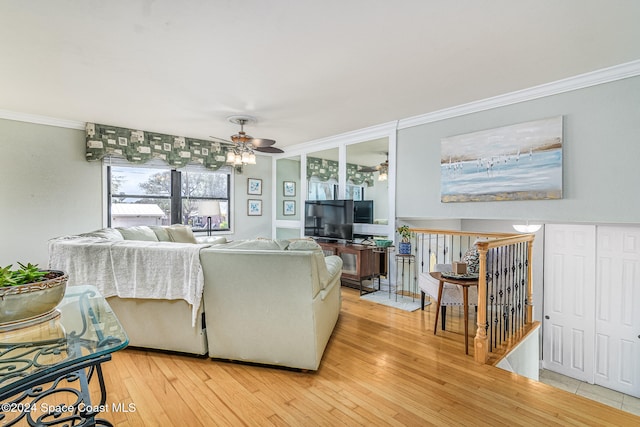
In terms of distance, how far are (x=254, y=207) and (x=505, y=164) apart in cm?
481

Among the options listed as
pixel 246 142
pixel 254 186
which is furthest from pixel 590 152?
pixel 254 186

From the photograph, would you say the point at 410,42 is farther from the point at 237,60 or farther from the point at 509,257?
the point at 509,257

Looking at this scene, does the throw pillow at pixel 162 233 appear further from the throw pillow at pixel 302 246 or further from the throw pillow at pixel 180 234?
the throw pillow at pixel 302 246

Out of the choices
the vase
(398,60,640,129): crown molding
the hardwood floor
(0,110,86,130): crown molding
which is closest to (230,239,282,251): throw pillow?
the hardwood floor

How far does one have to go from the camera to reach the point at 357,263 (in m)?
4.59

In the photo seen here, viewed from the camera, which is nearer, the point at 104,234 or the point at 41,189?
the point at 104,234

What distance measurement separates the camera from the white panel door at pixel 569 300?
327cm

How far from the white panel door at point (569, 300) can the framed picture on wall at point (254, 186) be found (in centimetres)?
517

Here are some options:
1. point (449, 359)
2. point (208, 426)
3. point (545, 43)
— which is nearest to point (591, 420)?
point (449, 359)

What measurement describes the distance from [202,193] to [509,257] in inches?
207

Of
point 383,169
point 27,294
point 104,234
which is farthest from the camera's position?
point 383,169

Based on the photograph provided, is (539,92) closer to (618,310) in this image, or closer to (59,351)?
(618,310)

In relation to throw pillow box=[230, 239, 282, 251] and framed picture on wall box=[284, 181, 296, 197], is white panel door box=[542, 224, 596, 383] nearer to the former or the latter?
throw pillow box=[230, 239, 282, 251]

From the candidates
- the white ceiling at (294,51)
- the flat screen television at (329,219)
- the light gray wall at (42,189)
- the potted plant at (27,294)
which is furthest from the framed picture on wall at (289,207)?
the potted plant at (27,294)
